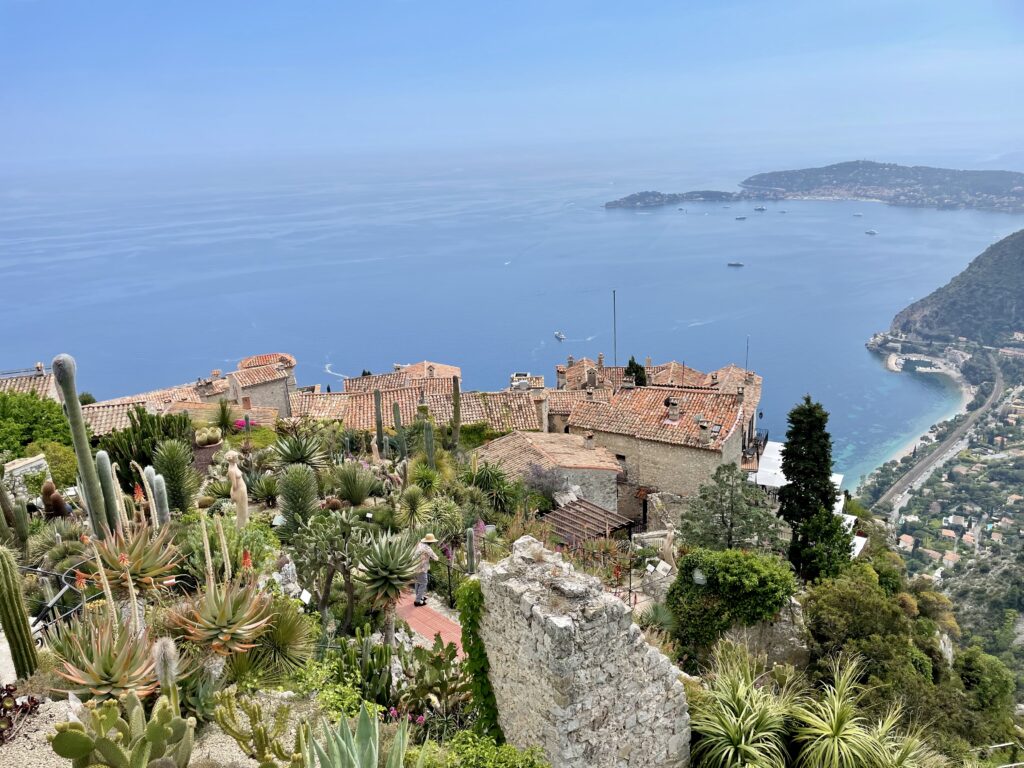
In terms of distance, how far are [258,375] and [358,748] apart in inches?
977

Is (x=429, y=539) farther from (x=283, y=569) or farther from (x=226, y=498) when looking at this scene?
(x=226, y=498)

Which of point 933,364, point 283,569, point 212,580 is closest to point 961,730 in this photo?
point 283,569

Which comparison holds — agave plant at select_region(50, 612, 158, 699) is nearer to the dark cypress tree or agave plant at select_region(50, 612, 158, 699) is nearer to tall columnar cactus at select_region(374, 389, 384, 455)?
tall columnar cactus at select_region(374, 389, 384, 455)

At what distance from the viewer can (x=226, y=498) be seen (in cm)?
1434

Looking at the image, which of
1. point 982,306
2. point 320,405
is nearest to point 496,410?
point 320,405

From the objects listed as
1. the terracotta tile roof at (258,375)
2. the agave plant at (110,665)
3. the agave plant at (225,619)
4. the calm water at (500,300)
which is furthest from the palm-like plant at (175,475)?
the calm water at (500,300)

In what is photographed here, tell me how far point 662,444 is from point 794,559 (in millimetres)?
5221

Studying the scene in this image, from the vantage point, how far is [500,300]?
124 metres

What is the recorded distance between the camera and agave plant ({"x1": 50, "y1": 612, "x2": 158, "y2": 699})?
7.12 metres

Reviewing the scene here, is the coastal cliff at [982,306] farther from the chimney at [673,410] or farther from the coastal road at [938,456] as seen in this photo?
the chimney at [673,410]

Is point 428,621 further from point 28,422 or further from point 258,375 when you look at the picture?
point 258,375

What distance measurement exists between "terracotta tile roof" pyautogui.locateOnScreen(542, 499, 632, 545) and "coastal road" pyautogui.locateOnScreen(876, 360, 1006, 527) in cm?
4336

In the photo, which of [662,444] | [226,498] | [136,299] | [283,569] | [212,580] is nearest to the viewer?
[212,580]

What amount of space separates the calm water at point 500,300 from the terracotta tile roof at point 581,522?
57721mm
